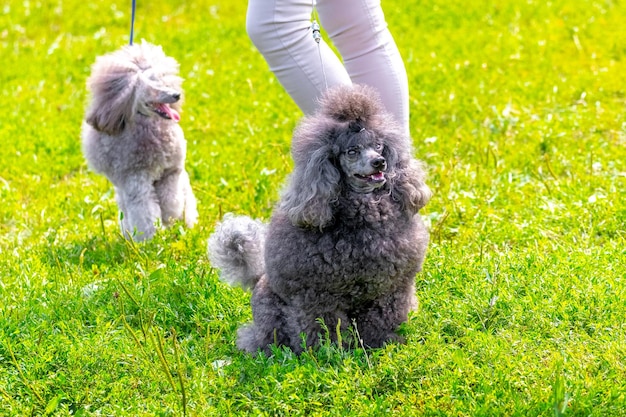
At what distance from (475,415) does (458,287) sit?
1.06 meters

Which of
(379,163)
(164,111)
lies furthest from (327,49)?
(164,111)

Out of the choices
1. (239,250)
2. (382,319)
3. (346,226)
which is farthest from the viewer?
(239,250)

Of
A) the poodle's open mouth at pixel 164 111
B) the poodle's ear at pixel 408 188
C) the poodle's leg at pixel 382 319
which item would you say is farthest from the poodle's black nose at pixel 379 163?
the poodle's open mouth at pixel 164 111

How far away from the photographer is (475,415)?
2750 millimetres

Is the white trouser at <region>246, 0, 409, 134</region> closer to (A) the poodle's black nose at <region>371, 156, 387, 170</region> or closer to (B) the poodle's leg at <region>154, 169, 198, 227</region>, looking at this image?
(A) the poodle's black nose at <region>371, 156, 387, 170</region>

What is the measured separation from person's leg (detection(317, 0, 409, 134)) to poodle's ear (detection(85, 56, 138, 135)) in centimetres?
147

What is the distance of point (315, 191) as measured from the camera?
3018 millimetres

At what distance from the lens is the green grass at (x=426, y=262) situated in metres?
3.01

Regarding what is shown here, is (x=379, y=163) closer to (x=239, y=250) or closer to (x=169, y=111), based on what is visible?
(x=239, y=250)

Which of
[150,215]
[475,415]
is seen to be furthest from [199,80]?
[475,415]

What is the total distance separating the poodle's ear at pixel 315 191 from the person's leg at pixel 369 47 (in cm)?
81

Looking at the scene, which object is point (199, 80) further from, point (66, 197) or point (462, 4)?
point (462, 4)

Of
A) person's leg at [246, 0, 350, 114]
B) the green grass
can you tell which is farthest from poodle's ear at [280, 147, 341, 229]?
person's leg at [246, 0, 350, 114]

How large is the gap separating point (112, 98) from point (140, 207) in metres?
0.63
